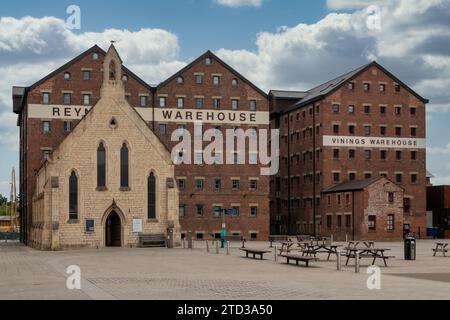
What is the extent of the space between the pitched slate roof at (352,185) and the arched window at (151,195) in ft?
86.3

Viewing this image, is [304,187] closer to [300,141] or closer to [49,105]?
[300,141]

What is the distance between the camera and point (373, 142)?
84.8 meters

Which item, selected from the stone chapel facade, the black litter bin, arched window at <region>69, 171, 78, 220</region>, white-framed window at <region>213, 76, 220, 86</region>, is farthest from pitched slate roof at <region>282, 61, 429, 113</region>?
the black litter bin

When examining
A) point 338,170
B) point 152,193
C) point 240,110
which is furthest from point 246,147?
point 152,193

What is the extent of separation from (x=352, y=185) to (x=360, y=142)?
678cm

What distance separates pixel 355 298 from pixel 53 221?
123ft

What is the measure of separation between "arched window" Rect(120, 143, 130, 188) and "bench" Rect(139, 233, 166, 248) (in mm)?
3835

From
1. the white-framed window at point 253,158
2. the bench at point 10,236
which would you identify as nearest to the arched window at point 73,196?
the white-framed window at point 253,158

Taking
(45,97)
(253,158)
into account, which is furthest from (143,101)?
(253,158)

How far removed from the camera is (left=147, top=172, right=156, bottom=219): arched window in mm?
56438

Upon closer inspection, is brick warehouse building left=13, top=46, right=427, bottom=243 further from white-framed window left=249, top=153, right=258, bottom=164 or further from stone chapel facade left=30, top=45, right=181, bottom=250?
stone chapel facade left=30, top=45, right=181, bottom=250

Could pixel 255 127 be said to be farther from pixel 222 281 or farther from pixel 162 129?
pixel 222 281

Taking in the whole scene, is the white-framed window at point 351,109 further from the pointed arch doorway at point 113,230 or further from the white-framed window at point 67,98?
the pointed arch doorway at point 113,230

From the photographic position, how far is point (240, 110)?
77.9m
